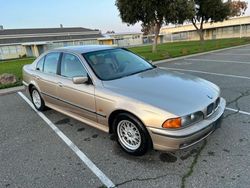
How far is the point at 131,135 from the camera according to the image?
3.36m

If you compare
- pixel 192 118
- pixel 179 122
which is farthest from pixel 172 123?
pixel 192 118

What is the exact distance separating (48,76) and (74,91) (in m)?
1.10

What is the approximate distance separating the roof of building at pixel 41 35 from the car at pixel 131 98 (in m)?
46.4

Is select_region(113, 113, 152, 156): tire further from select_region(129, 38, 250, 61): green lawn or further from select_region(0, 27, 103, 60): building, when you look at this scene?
select_region(0, 27, 103, 60): building

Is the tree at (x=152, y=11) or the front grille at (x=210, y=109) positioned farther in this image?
the tree at (x=152, y=11)

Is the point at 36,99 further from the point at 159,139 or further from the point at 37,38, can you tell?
the point at 37,38

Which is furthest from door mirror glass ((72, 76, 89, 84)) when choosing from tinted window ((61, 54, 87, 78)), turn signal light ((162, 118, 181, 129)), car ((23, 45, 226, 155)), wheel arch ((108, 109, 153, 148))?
turn signal light ((162, 118, 181, 129))

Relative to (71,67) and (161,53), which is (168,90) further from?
(161,53)

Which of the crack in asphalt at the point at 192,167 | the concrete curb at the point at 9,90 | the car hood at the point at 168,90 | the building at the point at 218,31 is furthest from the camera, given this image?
the building at the point at 218,31

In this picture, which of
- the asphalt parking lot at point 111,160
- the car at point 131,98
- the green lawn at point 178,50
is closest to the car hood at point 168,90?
the car at point 131,98

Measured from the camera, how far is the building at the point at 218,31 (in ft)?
159

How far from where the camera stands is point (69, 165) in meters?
3.24

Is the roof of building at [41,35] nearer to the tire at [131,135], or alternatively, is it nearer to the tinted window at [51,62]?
the tinted window at [51,62]

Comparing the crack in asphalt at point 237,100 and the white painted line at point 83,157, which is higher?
the crack in asphalt at point 237,100
